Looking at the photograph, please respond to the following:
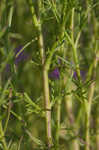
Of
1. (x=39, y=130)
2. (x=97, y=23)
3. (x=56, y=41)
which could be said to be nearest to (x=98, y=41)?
(x=97, y=23)

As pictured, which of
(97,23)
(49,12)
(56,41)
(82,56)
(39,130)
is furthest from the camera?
(39,130)

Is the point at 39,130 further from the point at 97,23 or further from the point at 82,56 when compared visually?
the point at 97,23

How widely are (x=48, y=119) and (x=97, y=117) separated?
36 cm

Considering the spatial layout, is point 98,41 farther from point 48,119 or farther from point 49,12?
point 48,119

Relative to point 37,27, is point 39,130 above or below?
below

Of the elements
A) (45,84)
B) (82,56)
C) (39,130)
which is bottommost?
(39,130)

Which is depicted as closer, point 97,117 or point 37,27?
point 37,27

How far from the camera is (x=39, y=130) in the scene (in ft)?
3.91

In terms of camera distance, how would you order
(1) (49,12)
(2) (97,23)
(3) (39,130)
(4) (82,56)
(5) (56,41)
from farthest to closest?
(3) (39,130) → (4) (82,56) → (2) (97,23) → (1) (49,12) → (5) (56,41)

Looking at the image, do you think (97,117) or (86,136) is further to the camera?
(97,117)

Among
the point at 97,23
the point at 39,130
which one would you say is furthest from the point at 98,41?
the point at 39,130

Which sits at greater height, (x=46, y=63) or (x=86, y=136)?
(x=46, y=63)

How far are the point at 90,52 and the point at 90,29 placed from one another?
8 cm

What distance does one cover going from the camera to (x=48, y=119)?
60cm
